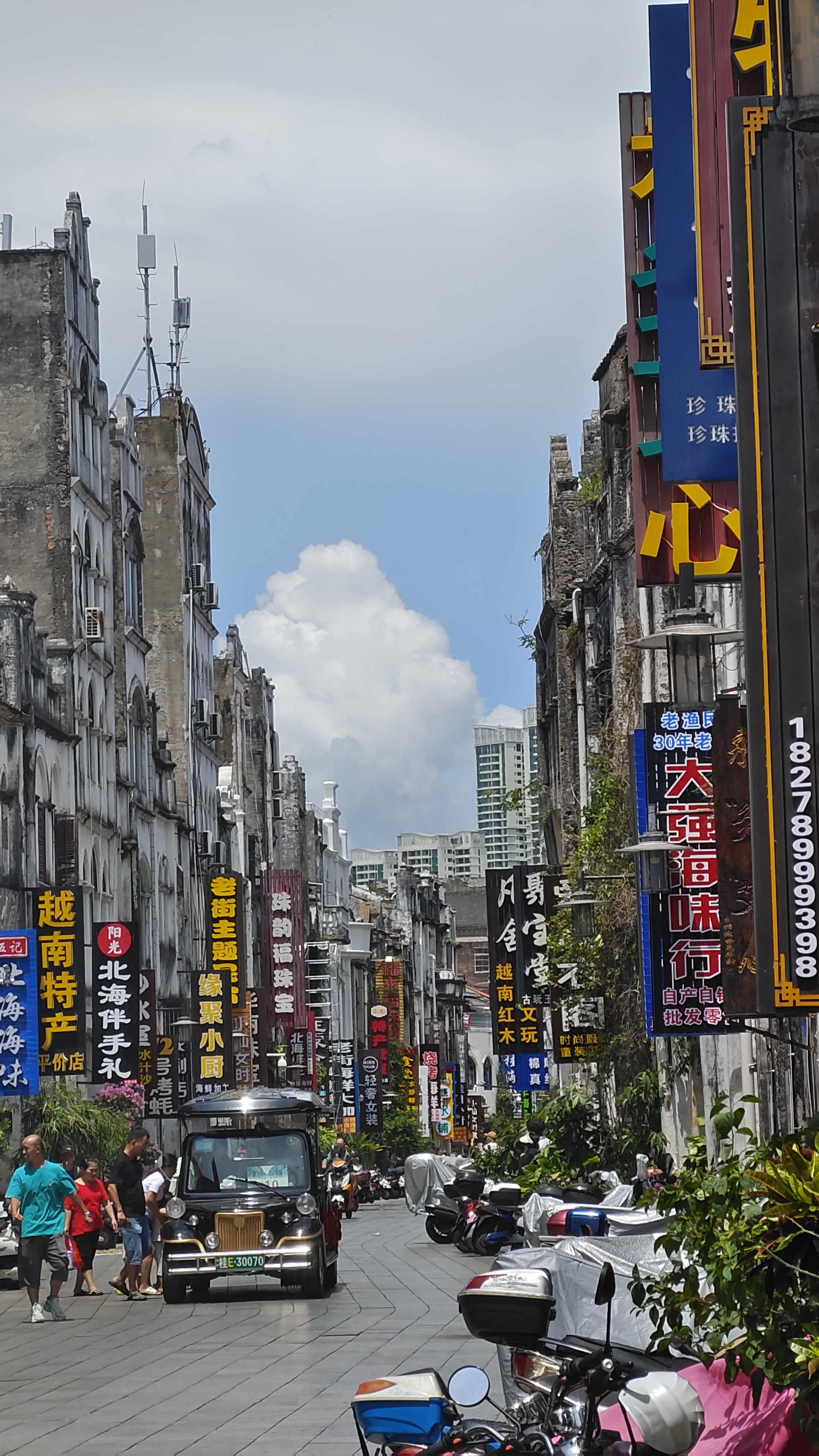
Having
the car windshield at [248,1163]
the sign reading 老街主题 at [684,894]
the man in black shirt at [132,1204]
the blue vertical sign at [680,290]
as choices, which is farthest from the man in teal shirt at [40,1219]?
the blue vertical sign at [680,290]

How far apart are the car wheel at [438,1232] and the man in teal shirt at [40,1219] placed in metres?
10.7

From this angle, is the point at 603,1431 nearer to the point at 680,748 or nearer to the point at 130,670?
the point at 680,748

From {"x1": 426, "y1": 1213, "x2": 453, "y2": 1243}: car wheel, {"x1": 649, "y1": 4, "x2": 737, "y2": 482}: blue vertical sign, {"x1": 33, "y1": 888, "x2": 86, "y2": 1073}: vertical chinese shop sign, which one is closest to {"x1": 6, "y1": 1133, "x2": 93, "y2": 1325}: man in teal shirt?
{"x1": 426, "y1": 1213, "x2": 453, "y2": 1243}: car wheel

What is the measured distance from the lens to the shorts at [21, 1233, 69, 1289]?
70.2 ft

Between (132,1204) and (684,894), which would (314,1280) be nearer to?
(132,1204)

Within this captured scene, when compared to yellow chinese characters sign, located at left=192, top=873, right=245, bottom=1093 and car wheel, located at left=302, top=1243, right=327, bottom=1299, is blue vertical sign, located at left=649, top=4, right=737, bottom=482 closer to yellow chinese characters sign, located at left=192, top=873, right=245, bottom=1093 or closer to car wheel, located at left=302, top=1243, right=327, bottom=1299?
car wheel, located at left=302, top=1243, right=327, bottom=1299

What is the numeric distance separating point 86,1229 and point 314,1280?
10.4 ft

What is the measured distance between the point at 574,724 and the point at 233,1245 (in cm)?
2793

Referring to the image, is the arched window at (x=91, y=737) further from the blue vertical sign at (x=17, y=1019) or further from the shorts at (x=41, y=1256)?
the shorts at (x=41, y=1256)

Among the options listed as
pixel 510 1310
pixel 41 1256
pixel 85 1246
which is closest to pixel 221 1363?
pixel 41 1256

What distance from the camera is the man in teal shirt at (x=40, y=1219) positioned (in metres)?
21.3

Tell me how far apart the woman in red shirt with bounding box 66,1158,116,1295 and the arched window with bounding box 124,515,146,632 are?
3295 cm

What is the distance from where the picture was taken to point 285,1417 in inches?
524

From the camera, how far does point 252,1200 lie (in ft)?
80.3
